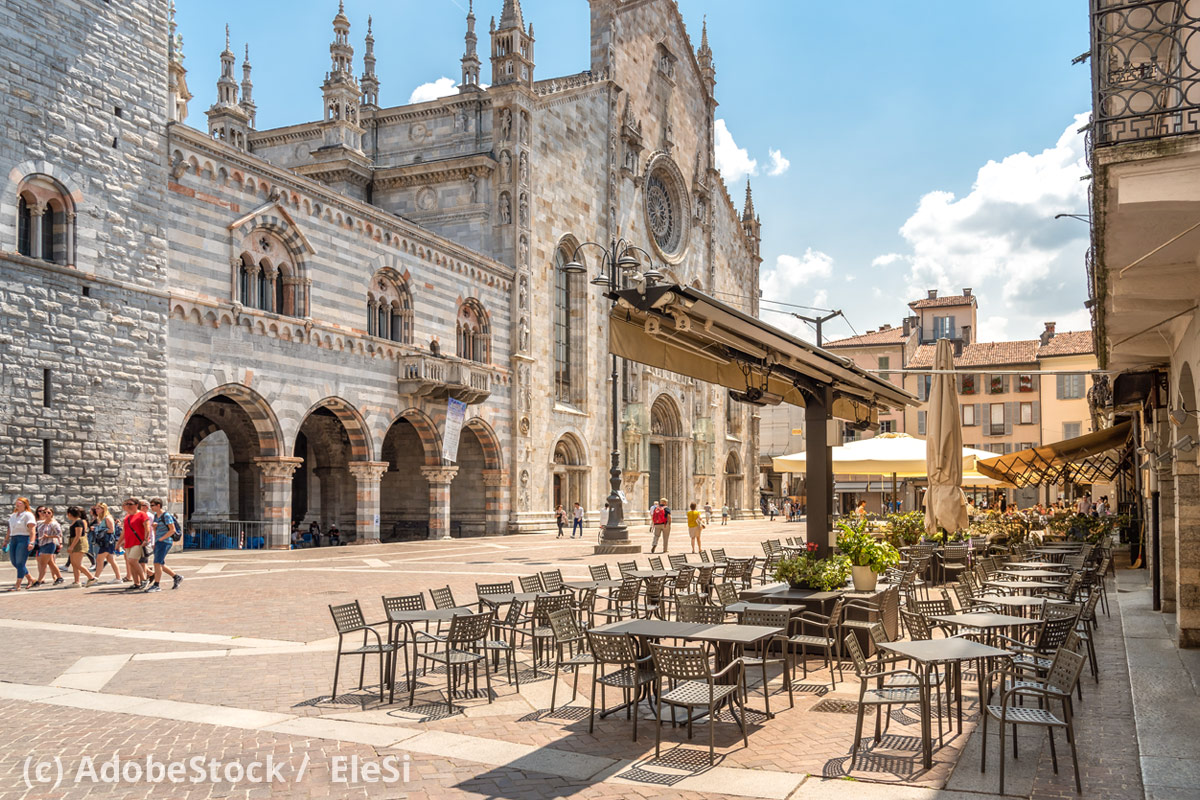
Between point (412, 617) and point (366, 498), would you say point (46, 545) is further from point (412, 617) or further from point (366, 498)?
point (366, 498)

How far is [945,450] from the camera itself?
13.9 meters

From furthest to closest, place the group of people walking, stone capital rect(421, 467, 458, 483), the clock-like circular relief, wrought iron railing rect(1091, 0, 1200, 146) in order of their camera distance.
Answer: the clock-like circular relief < stone capital rect(421, 467, 458, 483) < the group of people walking < wrought iron railing rect(1091, 0, 1200, 146)

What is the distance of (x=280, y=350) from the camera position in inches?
984

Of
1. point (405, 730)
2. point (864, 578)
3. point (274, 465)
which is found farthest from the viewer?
point (274, 465)

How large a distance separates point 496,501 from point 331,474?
230 inches

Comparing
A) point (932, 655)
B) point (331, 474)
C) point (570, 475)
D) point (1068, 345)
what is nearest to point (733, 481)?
point (570, 475)

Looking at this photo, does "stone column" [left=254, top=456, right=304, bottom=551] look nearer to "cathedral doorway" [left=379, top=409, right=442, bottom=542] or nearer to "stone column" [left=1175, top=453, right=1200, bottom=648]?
"cathedral doorway" [left=379, top=409, right=442, bottom=542]

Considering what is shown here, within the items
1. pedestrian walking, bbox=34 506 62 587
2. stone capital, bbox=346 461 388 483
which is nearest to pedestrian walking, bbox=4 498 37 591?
pedestrian walking, bbox=34 506 62 587

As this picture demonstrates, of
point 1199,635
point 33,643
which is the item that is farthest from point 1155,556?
point 33,643

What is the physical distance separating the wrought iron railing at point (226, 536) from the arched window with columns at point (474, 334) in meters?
9.41

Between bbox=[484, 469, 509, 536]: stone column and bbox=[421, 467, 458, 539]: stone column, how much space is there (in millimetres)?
2712

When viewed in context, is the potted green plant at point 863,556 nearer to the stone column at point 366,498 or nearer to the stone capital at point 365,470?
the stone capital at point 365,470

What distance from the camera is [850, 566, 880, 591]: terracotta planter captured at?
1016 centimetres

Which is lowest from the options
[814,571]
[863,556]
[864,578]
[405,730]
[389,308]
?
[405,730]
